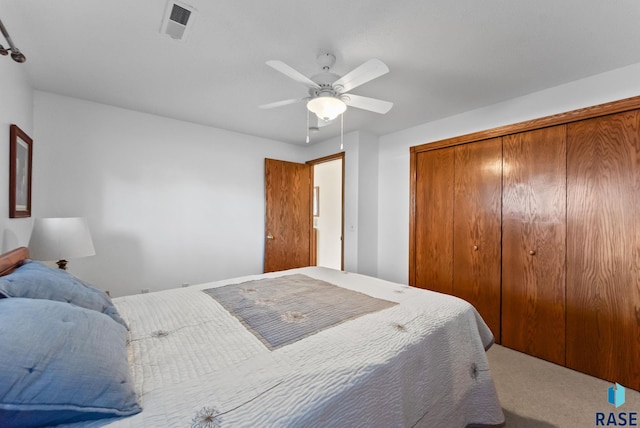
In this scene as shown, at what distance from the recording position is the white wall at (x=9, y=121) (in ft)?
5.58

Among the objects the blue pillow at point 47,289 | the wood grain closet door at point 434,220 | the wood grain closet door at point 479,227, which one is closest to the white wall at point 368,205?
the wood grain closet door at point 434,220

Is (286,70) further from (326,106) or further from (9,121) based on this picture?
(9,121)

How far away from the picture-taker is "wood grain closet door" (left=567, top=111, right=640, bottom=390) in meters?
1.94

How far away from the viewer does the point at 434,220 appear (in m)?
3.12

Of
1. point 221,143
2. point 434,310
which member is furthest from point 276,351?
point 221,143

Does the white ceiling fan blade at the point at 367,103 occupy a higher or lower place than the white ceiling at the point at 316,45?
lower

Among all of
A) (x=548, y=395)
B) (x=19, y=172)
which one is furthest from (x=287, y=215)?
(x=548, y=395)

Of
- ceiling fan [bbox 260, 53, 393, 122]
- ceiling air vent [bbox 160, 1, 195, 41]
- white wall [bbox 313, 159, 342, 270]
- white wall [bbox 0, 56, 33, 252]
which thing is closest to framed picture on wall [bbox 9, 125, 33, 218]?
white wall [bbox 0, 56, 33, 252]

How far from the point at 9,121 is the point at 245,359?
2.37 metres

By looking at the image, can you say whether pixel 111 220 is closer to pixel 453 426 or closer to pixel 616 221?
pixel 453 426

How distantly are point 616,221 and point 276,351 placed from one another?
2699 mm

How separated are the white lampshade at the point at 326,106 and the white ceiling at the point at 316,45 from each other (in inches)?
13.4

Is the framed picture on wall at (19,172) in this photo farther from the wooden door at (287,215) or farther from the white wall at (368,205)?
the white wall at (368,205)

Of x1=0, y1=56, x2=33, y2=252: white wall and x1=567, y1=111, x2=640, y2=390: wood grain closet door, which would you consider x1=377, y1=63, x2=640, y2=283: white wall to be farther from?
x1=0, y1=56, x2=33, y2=252: white wall
